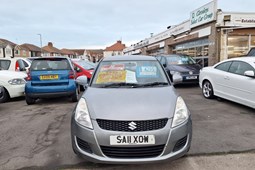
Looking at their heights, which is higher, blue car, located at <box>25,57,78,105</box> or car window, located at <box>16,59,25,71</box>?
car window, located at <box>16,59,25,71</box>

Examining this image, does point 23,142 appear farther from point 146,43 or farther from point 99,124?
point 146,43

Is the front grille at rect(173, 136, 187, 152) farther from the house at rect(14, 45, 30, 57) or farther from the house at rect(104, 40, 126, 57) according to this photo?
the house at rect(104, 40, 126, 57)

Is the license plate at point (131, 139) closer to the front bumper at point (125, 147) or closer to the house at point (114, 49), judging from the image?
the front bumper at point (125, 147)

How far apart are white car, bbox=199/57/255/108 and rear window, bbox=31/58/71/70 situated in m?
4.76

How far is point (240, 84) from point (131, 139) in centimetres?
431

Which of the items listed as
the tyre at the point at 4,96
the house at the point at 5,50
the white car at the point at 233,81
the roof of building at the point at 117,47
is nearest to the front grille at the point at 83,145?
the white car at the point at 233,81

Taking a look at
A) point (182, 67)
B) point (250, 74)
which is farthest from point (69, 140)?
point (182, 67)

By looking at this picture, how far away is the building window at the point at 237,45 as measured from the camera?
12.5 m

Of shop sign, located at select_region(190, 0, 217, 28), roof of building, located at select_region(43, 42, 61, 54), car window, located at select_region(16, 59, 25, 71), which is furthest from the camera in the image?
roof of building, located at select_region(43, 42, 61, 54)

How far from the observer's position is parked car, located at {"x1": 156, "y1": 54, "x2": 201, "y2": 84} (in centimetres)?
942

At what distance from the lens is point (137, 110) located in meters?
2.58

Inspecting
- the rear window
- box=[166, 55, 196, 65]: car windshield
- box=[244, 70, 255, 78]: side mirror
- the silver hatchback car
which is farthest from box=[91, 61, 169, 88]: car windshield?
box=[166, 55, 196, 65]: car windshield

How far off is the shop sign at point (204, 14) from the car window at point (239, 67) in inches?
278

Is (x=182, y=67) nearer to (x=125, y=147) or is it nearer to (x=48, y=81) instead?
(x=48, y=81)
